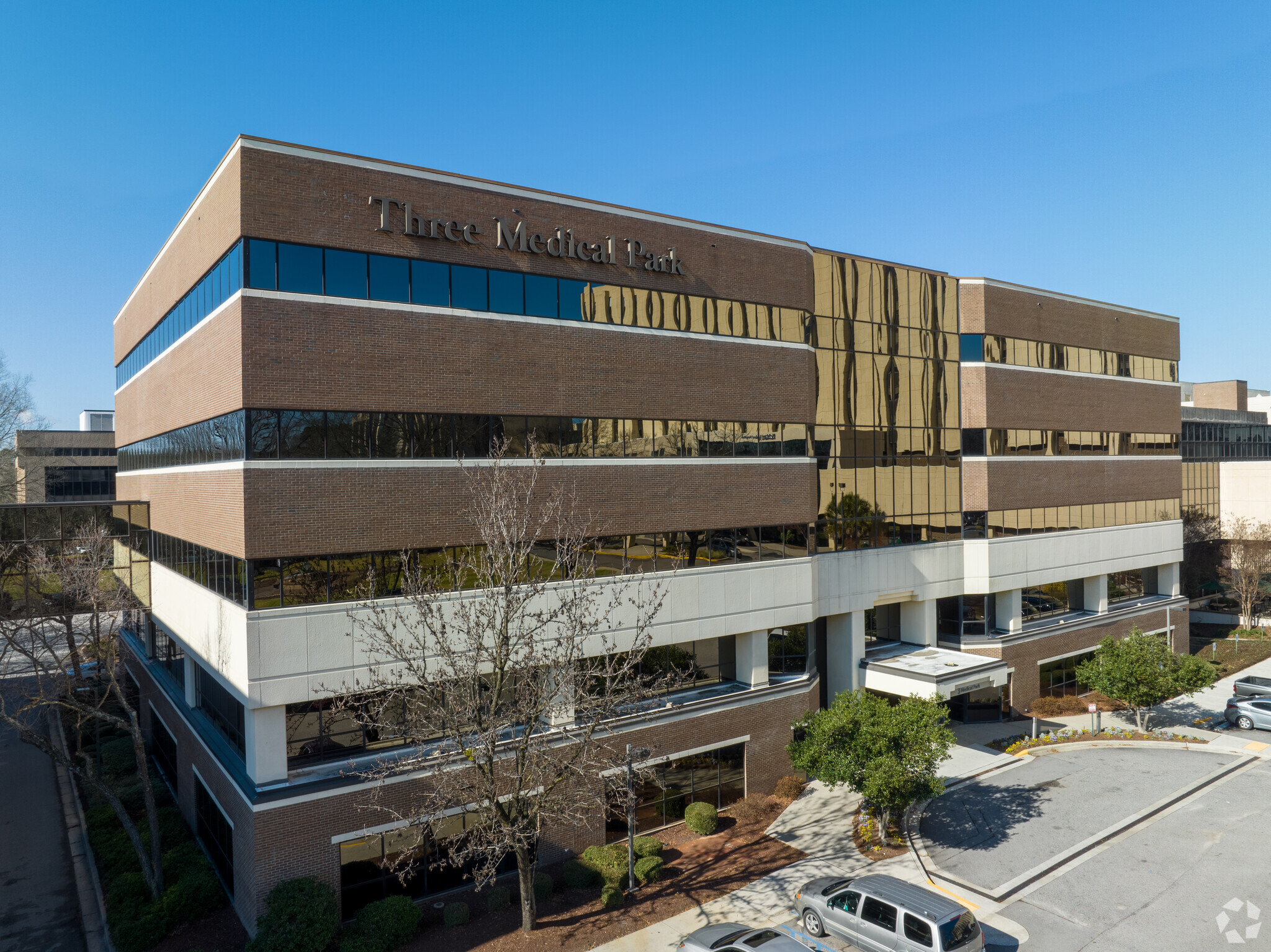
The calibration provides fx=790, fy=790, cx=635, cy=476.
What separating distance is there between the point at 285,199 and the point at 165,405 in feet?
37.4

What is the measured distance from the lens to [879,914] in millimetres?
16250

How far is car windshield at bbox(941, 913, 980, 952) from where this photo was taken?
14945 mm

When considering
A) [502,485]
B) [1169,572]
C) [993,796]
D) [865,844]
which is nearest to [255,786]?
[502,485]

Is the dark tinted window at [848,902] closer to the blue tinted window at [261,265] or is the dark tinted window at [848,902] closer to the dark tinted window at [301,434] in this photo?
the dark tinted window at [301,434]

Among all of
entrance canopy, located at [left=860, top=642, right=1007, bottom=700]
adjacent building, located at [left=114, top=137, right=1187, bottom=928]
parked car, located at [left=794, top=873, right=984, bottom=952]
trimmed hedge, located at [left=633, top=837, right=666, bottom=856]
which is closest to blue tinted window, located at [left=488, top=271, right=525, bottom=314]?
adjacent building, located at [left=114, top=137, right=1187, bottom=928]

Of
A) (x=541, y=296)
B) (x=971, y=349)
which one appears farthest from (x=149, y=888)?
(x=971, y=349)

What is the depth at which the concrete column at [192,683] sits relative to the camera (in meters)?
25.2

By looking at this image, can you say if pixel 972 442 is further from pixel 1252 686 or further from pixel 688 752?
pixel 688 752

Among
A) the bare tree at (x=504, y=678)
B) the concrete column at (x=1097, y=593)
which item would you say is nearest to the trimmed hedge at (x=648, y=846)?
the bare tree at (x=504, y=678)

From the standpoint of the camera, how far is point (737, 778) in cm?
2536

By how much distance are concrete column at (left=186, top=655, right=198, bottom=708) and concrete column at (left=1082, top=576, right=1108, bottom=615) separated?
39092 mm

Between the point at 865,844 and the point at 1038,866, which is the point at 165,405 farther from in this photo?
the point at 1038,866

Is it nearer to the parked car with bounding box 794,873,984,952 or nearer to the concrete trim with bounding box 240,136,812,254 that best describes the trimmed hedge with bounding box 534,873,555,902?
the parked car with bounding box 794,873,984,952

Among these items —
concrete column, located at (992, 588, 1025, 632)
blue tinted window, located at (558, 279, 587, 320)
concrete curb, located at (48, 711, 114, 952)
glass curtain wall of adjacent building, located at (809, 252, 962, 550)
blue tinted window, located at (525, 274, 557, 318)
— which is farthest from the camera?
concrete column, located at (992, 588, 1025, 632)
